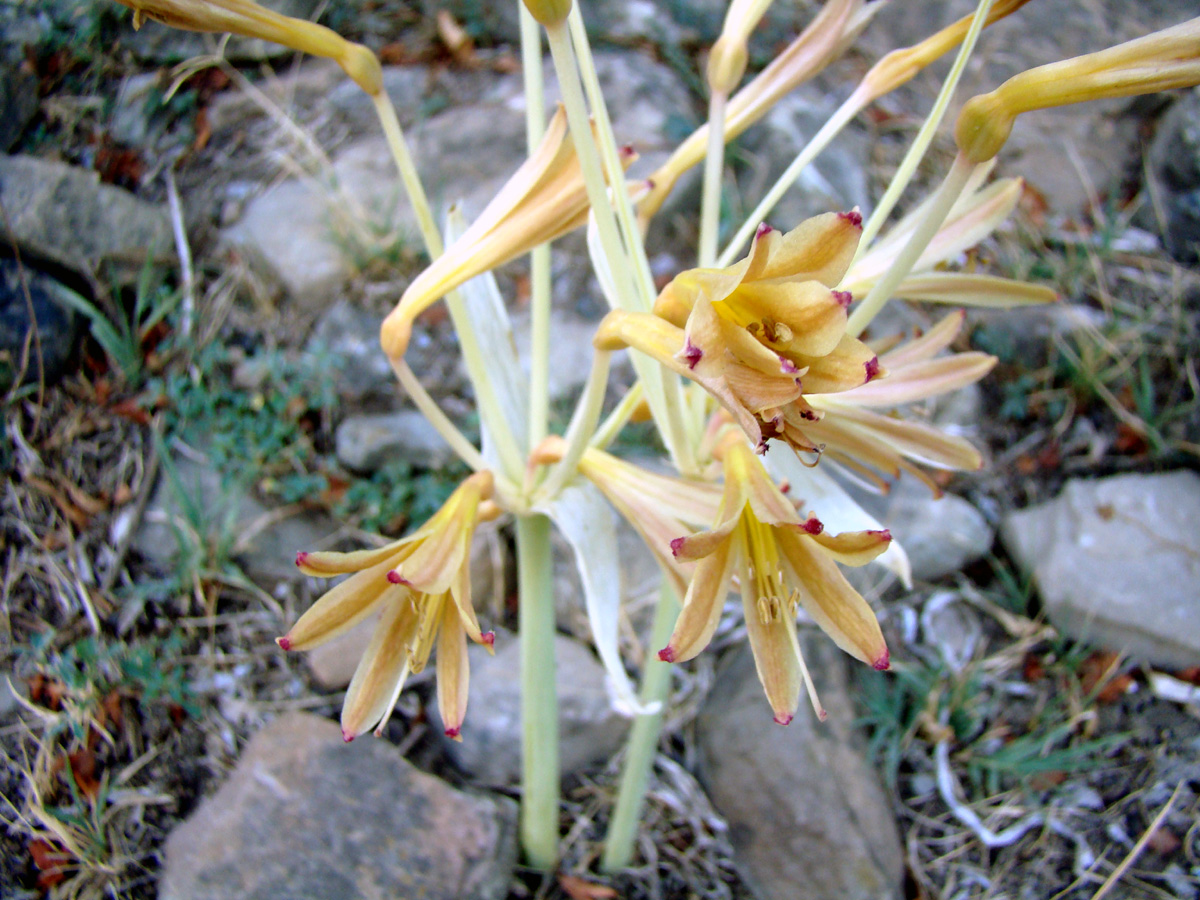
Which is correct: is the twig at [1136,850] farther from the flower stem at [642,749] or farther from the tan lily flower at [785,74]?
the tan lily flower at [785,74]

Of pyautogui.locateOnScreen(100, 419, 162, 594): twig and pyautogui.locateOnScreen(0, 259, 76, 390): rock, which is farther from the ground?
pyautogui.locateOnScreen(0, 259, 76, 390): rock

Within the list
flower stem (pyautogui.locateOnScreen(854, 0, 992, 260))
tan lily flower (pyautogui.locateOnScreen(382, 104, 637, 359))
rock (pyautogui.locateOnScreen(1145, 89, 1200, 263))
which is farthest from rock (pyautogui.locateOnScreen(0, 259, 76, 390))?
rock (pyautogui.locateOnScreen(1145, 89, 1200, 263))

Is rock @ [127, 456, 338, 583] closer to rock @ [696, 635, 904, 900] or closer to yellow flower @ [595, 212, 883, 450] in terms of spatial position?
rock @ [696, 635, 904, 900]

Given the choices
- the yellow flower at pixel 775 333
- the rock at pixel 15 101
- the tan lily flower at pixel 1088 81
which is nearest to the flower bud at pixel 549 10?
the yellow flower at pixel 775 333

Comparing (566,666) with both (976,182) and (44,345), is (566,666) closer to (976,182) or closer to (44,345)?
(976,182)

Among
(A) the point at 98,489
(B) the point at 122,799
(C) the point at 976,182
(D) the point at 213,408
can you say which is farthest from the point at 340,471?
(C) the point at 976,182

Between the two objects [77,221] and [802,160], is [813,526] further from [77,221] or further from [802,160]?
[77,221]
